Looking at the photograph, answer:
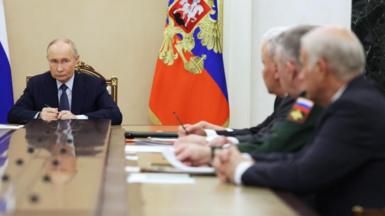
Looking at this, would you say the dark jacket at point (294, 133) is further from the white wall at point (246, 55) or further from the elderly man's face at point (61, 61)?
the white wall at point (246, 55)

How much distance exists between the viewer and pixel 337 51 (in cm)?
215

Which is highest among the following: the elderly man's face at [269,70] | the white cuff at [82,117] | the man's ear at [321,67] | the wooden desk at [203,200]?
the man's ear at [321,67]

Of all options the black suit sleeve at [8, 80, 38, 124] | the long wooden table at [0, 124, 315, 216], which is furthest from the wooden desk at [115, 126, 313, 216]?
the black suit sleeve at [8, 80, 38, 124]

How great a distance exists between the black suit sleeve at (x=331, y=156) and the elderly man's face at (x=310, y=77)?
7.2 inches

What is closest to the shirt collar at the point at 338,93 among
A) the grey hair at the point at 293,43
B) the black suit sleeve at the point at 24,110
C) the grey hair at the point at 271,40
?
the grey hair at the point at 293,43

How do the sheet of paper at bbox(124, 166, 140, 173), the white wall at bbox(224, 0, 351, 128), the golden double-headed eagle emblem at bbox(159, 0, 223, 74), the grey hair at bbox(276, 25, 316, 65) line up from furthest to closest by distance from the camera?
the white wall at bbox(224, 0, 351, 128)
the golden double-headed eagle emblem at bbox(159, 0, 223, 74)
the grey hair at bbox(276, 25, 316, 65)
the sheet of paper at bbox(124, 166, 140, 173)

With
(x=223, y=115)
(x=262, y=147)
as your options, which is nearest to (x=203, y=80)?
(x=223, y=115)

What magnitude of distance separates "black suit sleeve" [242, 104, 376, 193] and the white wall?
13.4 ft

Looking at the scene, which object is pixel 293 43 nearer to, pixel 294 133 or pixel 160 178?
pixel 294 133

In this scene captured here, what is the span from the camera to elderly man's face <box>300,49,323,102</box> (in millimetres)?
2217

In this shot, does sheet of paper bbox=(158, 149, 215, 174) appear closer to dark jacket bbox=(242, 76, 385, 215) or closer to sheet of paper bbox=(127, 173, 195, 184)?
sheet of paper bbox=(127, 173, 195, 184)

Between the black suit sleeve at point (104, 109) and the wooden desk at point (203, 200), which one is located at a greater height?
the wooden desk at point (203, 200)

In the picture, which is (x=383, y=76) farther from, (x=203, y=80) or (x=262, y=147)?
(x=262, y=147)

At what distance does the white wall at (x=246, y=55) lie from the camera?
625cm
